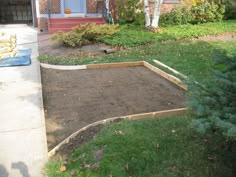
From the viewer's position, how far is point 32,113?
4723 millimetres

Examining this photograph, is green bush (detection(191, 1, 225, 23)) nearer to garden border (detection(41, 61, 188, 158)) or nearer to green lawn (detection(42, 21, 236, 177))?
garden border (detection(41, 61, 188, 158))

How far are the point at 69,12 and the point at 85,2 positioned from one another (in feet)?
2.85

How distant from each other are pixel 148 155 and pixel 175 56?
203 inches

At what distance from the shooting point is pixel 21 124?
172 inches

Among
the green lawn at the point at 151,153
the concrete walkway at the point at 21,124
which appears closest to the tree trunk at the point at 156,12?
the concrete walkway at the point at 21,124

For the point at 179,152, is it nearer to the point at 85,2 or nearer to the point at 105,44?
the point at 105,44

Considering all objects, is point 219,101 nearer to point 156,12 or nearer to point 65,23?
point 156,12

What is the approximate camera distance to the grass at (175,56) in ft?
23.5

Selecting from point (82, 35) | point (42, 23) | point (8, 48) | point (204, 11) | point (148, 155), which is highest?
point (204, 11)

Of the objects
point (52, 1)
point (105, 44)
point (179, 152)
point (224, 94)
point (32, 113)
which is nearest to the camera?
point (224, 94)

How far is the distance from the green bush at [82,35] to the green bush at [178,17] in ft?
10.9

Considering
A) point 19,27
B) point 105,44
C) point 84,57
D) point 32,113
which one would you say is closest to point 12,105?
point 32,113

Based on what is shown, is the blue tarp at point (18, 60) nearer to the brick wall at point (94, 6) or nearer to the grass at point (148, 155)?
the grass at point (148, 155)

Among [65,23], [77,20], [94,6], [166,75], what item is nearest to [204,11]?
[94,6]
